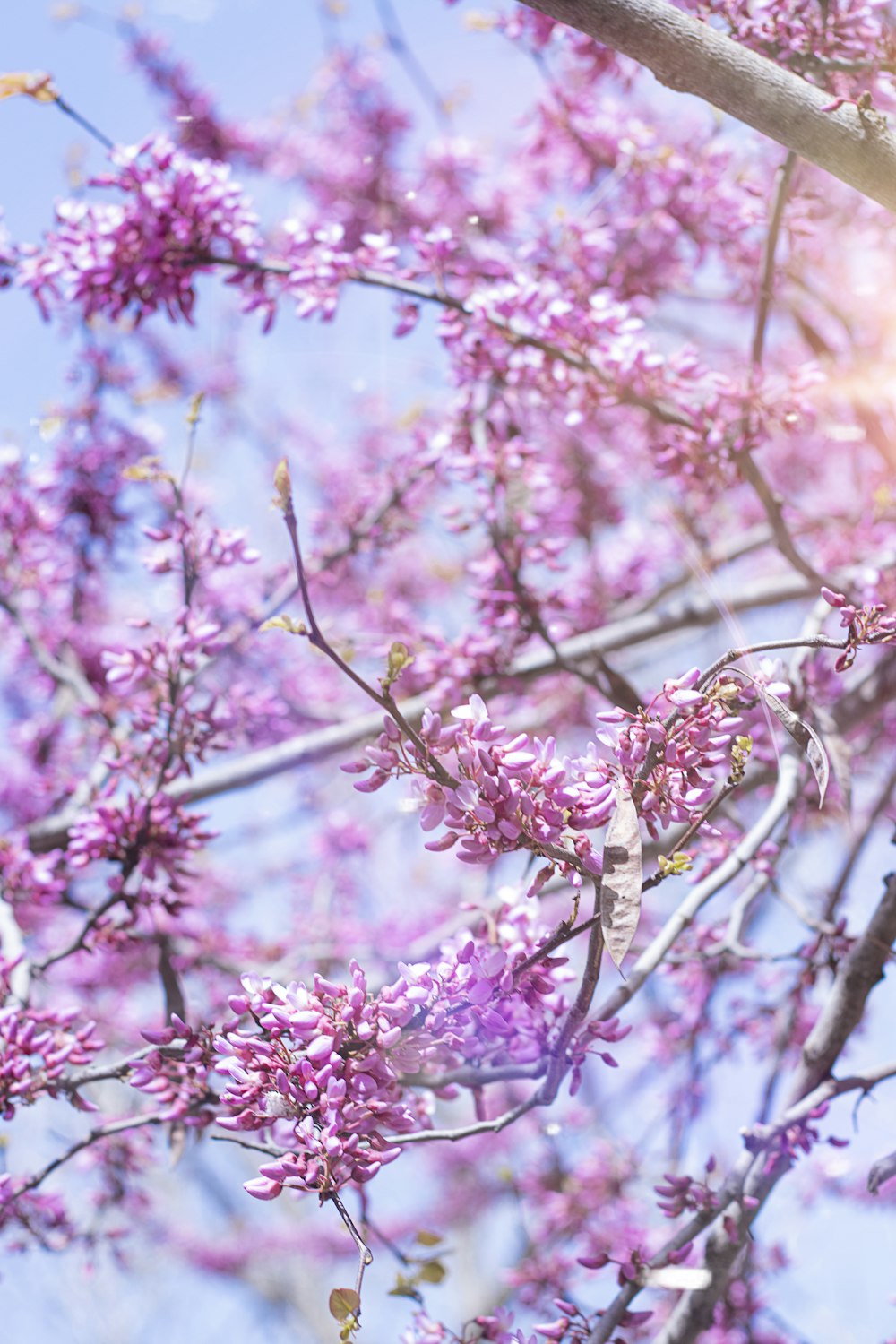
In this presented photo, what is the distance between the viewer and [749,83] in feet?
5.46

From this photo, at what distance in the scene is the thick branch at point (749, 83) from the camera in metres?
1.63

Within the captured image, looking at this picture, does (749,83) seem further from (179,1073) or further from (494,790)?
(179,1073)

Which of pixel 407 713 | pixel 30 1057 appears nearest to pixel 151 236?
pixel 407 713

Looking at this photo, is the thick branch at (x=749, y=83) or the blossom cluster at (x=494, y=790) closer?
the blossom cluster at (x=494, y=790)

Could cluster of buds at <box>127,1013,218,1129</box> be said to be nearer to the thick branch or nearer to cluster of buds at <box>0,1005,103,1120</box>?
cluster of buds at <box>0,1005,103,1120</box>

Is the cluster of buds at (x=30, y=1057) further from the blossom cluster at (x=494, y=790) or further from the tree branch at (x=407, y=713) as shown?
the blossom cluster at (x=494, y=790)

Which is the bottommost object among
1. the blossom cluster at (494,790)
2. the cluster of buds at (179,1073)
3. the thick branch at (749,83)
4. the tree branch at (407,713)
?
the cluster of buds at (179,1073)


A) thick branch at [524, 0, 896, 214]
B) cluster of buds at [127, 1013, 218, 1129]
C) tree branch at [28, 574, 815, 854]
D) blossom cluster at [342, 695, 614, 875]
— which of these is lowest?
cluster of buds at [127, 1013, 218, 1129]

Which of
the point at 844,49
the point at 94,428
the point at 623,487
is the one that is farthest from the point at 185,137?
the point at 844,49

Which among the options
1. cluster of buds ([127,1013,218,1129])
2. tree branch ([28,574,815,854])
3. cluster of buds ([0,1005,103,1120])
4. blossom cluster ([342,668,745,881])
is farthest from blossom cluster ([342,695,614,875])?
tree branch ([28,574,815,854])

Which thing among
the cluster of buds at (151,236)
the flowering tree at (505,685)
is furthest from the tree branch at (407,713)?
the cluster of buds at (151,236)

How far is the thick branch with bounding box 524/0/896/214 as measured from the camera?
1.63 meters

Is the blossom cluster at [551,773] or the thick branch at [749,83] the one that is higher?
the thick branch at [749,83]

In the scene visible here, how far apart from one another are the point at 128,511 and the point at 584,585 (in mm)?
1987
